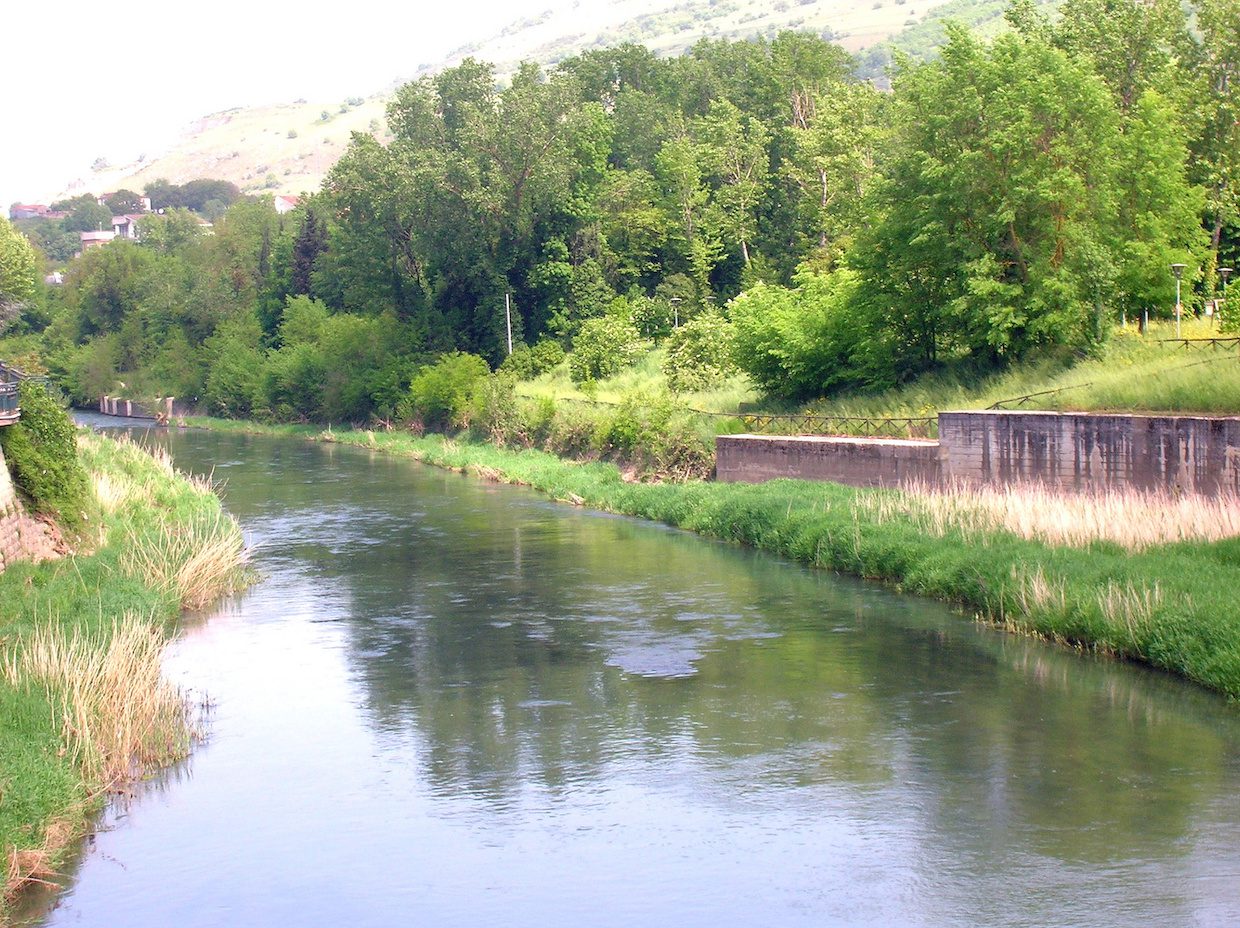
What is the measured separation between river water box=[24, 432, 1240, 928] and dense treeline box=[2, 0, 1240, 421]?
15.4m

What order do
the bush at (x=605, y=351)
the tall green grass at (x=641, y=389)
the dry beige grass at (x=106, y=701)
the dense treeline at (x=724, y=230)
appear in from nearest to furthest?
the dry beige grass at (x=106, y=701), the dense treeline at (x=724, y=230), the tall green grass at (x=641, y=389), the bush at (x=605, y=351)

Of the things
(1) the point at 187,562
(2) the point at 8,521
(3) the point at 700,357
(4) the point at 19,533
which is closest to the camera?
(2) the point at 8,521

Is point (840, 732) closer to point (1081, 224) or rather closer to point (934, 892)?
point (934, 892)

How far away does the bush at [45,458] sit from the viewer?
91.7ft

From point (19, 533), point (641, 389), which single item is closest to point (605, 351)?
point (641, 389)

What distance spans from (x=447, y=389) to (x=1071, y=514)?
45285 mm

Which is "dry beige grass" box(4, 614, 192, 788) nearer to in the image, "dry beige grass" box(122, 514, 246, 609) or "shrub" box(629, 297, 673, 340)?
"dry beige grass" box(122, 514, 246, 609)

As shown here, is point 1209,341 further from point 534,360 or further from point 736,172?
point 736,172

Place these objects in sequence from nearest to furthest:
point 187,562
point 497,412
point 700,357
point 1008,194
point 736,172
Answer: point 187,562 → point 1008,194 → point 700,357 → point 497,412 → point 736,172

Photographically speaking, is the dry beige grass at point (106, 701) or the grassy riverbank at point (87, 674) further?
the dry beige grass at point (106, 701)

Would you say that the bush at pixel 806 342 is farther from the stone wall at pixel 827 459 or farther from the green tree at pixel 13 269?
the green tree at pixel 13 269

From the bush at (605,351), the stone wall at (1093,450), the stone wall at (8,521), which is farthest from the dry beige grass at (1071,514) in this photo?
the bush at (605,351)

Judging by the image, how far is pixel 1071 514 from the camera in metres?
26.9

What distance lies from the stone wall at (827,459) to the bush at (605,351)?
2215 cm
